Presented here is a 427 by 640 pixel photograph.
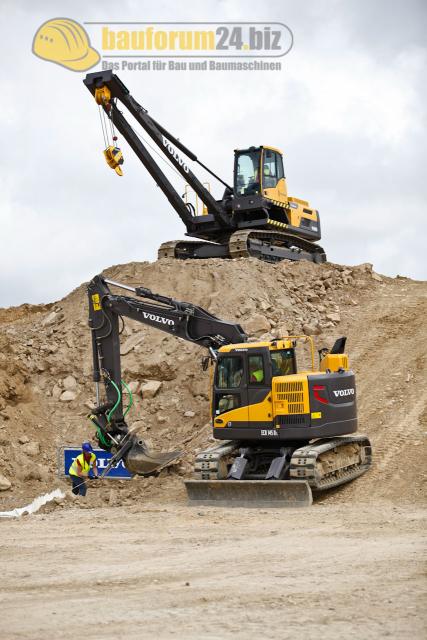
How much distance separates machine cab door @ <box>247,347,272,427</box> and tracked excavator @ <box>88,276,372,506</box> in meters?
0.02

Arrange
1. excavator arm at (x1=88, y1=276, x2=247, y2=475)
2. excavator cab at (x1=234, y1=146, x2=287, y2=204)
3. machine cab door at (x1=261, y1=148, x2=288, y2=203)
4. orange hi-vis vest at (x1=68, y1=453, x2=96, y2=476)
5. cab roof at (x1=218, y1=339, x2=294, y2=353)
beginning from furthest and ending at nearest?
machine cab door at (x1=261, y1=148, x2=288, y2=203), excavator cab at (x1=234, y1=146, x2=287, y2=204), orange hi-vis vest at (x1=68, y1=453, x2=96, y2=476), excavator arm at (x1=88, y1=276, x2=247, y2=475), cab roof at (x1=218, y1=339, x2=294, y2=353)

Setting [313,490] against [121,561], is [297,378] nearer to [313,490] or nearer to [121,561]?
[313,490]

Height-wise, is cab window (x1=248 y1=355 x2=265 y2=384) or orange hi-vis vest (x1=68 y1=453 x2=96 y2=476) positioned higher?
cab window (x1=248 y1=355 x2=265 y2=384)

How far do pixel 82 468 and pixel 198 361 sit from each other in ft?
16.2

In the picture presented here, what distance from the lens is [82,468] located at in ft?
49.2

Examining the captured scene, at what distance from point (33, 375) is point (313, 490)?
8.56 meters

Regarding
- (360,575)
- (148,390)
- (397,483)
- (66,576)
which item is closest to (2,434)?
(148,390)

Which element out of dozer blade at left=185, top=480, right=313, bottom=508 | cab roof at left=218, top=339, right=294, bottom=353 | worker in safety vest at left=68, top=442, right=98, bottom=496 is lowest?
dozer blade at left=185, top=480, right=313, bottom=508

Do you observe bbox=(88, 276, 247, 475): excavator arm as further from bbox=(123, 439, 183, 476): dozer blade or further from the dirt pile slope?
the dirt pile slope

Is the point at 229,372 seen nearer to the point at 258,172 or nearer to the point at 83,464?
the point at 83,464

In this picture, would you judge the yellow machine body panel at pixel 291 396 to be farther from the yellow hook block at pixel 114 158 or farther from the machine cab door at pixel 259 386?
the yellow hook block at pixel 114 158

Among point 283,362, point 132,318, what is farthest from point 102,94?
point 283,362

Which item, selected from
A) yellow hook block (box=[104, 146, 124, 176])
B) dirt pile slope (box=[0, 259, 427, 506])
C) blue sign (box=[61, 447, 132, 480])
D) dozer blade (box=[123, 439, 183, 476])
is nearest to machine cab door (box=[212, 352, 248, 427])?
dozer blade (box=[123, 439, 183, 476])

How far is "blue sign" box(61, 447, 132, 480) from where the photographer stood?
1558 centimetres
